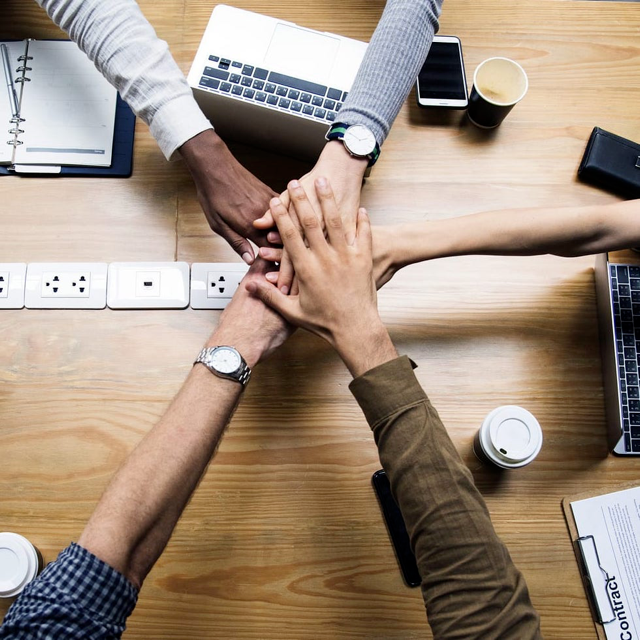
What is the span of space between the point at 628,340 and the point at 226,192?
0.72 metres

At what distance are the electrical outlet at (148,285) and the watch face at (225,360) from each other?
0.56 ft

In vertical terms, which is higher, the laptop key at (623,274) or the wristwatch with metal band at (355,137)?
the wristwatch with metal band at (355,137)

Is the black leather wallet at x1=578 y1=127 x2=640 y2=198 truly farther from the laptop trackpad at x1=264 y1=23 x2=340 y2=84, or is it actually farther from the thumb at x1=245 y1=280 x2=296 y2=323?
the thumb at x1=245 y1=280 x2=296 y2=323

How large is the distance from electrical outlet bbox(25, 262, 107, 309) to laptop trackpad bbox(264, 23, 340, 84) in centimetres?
47

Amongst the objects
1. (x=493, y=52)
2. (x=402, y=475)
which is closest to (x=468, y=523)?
(x=402, y=475)

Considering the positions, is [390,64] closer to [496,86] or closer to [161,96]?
[496,86]

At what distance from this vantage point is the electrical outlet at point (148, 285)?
99cm

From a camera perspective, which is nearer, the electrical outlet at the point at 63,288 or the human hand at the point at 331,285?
the human hand at the point at 331,285

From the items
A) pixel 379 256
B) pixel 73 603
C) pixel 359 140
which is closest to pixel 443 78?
pixel 359 140

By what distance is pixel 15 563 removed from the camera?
840 millimetres

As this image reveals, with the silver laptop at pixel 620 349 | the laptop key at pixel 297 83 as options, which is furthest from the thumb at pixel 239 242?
the silver laptop at pixel 620 349

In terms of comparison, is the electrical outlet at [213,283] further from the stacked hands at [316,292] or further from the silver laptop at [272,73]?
the silver laptop at [272,73]

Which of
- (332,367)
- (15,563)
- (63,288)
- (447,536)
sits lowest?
(15,563)

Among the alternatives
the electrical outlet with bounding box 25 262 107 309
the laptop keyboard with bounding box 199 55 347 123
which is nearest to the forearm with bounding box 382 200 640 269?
the laptop keyboard with bounding box 199 55 347 123
